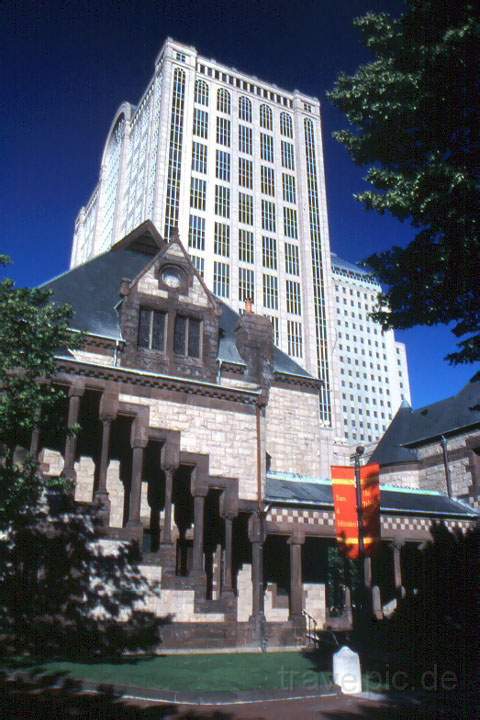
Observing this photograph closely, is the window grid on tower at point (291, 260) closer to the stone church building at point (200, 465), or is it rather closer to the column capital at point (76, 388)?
the stone church building at point (200, 465)

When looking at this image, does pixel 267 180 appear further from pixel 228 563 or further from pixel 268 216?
pixel 228 563

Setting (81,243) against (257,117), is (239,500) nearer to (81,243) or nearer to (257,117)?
(257,117)

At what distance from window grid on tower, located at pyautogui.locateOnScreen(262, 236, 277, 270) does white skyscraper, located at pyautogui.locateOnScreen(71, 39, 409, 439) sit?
0.21 metres

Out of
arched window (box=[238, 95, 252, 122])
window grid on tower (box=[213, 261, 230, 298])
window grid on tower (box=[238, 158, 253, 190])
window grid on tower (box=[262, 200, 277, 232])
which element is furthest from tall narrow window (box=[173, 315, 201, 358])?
arched window (box=[238, 95, 252, 122])

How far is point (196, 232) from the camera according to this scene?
299 feet

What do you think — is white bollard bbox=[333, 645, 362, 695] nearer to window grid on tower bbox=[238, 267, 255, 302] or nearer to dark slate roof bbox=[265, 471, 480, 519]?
dark slate roof bbox=[265, 471, 480, 519]

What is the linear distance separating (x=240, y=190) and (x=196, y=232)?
13491mm

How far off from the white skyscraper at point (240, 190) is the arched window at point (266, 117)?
0.23m

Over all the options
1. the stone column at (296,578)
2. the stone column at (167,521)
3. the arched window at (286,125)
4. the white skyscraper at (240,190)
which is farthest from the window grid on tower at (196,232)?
the stone column at (167,521)

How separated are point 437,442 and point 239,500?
18.4m

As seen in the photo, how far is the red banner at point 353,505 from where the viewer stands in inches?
649

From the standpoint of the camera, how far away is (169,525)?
19.4m

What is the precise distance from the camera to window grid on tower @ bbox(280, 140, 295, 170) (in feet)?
346

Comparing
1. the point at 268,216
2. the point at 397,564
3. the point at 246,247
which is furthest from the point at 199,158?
the point at 397,564
